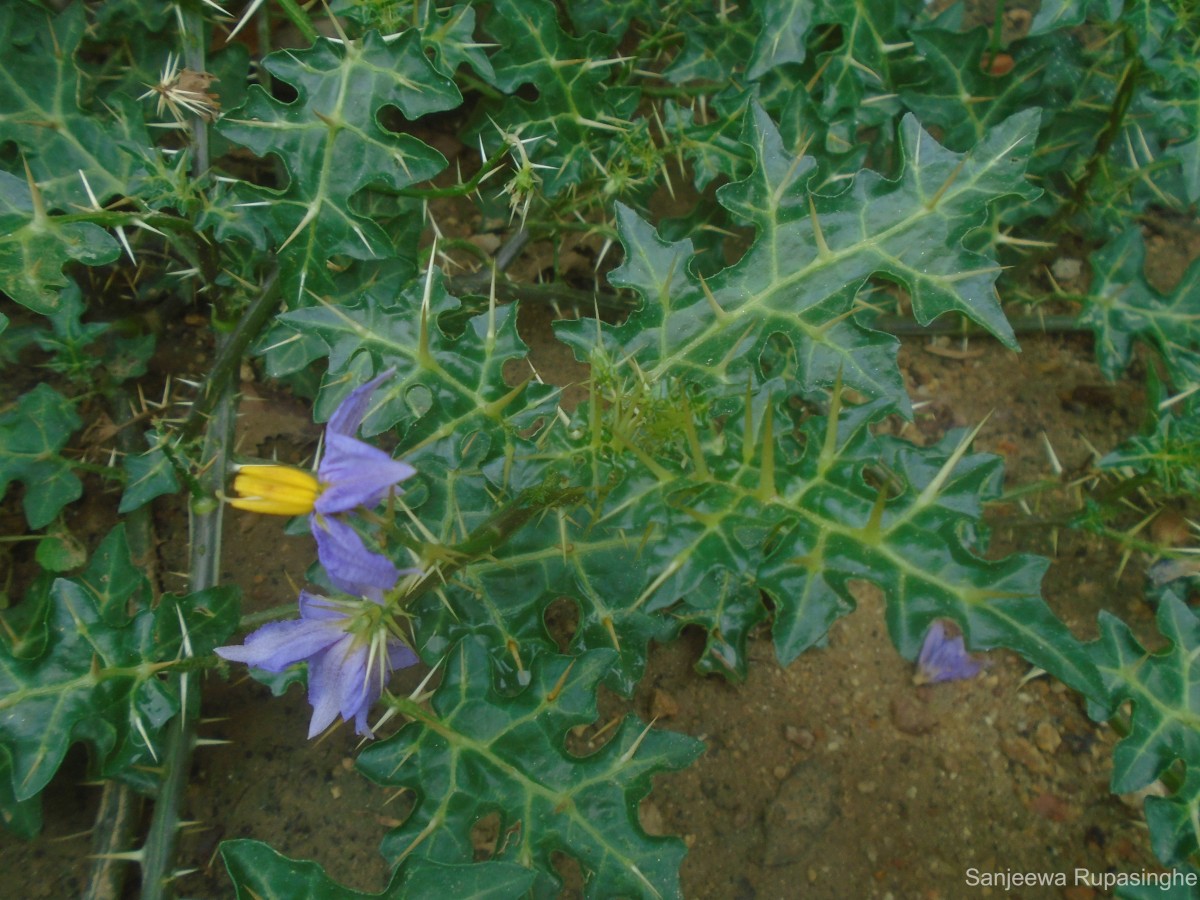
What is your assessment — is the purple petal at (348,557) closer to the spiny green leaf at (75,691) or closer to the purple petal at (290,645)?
the purple petal at (290,645)

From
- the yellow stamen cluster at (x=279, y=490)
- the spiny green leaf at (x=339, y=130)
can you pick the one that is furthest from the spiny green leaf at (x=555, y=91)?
the yellow stamen cluster at (x=279, y=490)

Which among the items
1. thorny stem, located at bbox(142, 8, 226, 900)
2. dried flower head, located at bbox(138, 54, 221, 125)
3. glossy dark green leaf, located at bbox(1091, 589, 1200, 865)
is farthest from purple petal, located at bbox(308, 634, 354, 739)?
glossy dark green leaf, located at bbox(1091, 589, 1200, 865)

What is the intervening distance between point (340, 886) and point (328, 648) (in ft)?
1.26

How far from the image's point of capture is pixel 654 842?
1686 millimetres

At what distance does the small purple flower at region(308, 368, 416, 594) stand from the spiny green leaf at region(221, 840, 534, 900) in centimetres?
50

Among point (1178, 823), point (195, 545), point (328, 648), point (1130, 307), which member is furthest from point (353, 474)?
point (1130, 307)

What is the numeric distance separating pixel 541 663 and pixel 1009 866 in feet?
4.50

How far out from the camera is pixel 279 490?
4.48ft

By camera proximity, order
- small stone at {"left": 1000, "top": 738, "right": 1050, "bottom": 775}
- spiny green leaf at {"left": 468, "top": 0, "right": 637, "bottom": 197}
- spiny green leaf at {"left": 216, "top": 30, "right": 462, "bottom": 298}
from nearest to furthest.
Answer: spiny green leaf at {"left": 216, "top": 30, "right": 462, "bottom": 298} → spiny green leaf at {"left": 468, "top": 0, "right": 637, "bottom": 197} → small stone at {"left": 1000, "top": 738, "right": 1050, "bottom": 775}

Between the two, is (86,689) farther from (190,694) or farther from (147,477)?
(147,477)

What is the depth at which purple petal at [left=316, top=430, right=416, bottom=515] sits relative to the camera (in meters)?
1.29

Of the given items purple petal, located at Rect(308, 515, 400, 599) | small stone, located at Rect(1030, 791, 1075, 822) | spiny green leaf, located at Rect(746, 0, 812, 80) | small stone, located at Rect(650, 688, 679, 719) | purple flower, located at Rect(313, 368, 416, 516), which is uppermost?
spiny green leaf, located at Rect(746, 0, 812, 80)

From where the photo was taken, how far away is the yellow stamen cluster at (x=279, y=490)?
1342 millimetres

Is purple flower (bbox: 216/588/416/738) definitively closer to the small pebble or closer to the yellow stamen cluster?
the yellow stamen cluster
